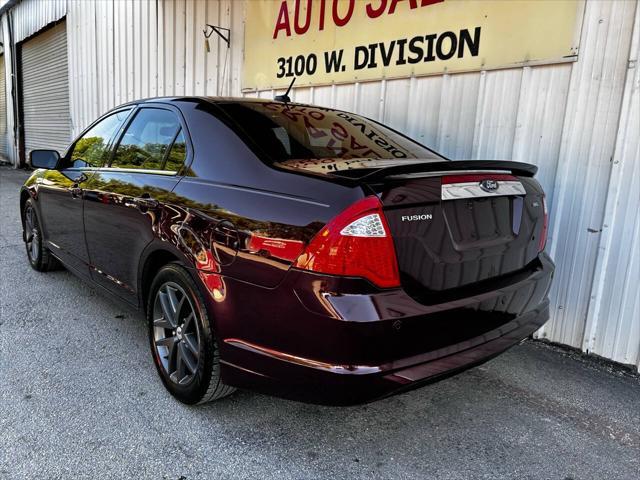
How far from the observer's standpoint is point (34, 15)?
14141mm

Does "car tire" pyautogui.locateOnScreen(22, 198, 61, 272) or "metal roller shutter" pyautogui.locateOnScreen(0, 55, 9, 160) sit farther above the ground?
"metal roller shutter" pyautogui.locateOnScreen(0, 55, 9, 160)

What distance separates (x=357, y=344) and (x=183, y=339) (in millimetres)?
1127

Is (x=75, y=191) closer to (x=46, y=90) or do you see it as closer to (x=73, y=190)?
(x=73, y=190)

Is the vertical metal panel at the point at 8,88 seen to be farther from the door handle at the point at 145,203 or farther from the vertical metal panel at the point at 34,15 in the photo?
the door handle at the point at 145,203

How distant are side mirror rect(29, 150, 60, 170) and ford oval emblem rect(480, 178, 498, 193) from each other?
11.2 ft

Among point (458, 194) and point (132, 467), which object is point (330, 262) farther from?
point (132, 467)

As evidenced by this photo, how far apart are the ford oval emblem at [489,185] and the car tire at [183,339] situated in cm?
136

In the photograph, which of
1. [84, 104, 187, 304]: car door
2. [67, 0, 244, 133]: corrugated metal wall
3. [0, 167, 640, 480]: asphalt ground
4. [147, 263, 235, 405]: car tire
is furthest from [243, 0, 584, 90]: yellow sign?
[147, 263, 235, 405]: car tire

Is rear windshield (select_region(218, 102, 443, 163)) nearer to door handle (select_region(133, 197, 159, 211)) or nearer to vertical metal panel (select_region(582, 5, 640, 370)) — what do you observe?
door handle (select_region(133, 197, 159, 211))

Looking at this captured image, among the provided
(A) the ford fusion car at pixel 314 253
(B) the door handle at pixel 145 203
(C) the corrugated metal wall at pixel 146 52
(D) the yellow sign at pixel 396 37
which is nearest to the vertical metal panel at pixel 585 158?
(D) the yellow sign at pixel 396 37

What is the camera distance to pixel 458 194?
1.98 metres

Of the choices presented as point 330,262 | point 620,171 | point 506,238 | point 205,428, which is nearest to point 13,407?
point 205,428

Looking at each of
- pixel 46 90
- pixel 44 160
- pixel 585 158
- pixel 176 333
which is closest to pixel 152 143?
pixel 176 333

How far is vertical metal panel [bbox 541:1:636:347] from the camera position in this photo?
3.11 meters
